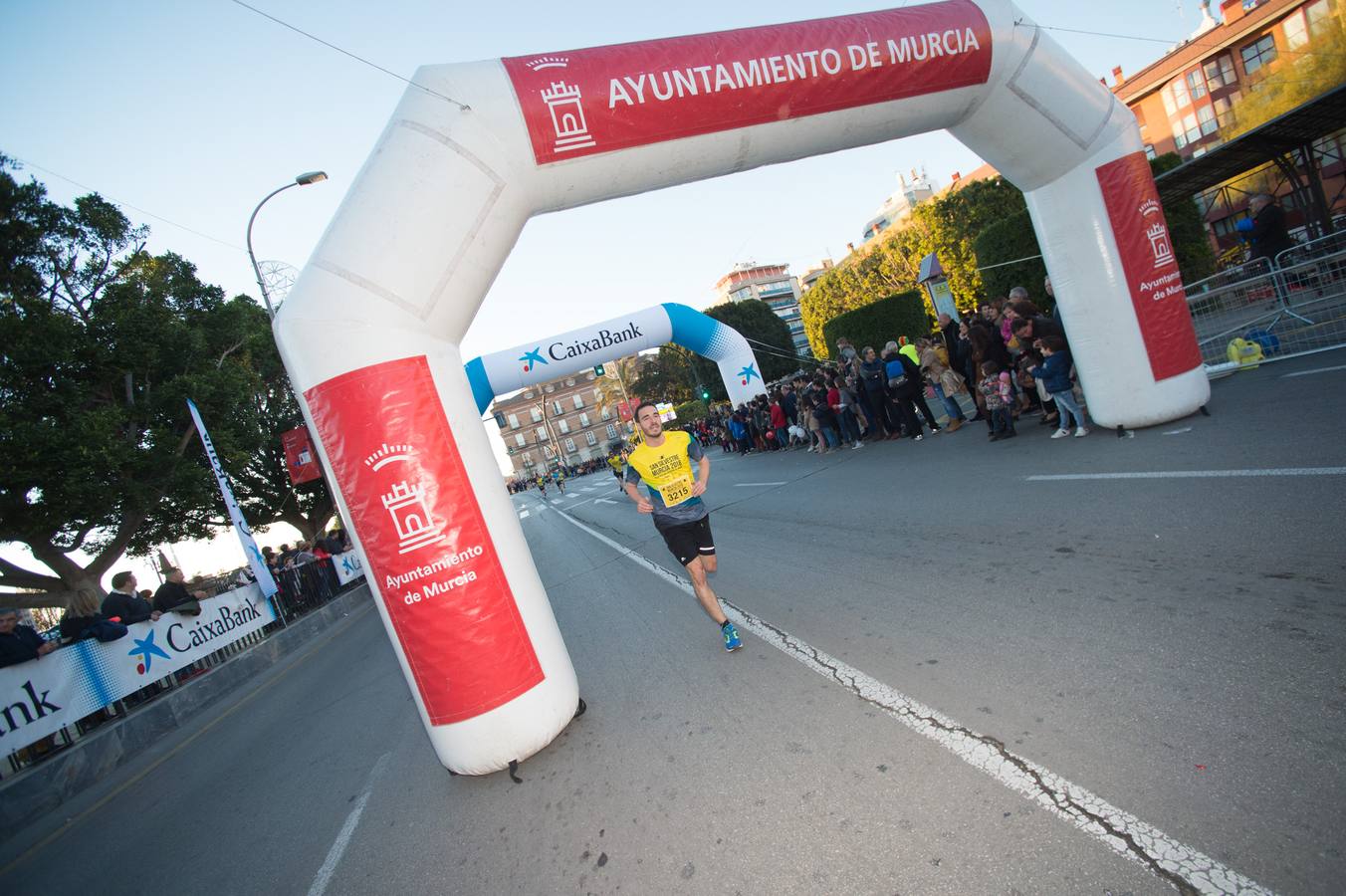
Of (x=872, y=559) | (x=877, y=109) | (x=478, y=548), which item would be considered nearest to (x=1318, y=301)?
(x=877, y=109)

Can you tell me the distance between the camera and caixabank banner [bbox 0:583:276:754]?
263 inches

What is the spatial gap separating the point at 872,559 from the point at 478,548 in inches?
142

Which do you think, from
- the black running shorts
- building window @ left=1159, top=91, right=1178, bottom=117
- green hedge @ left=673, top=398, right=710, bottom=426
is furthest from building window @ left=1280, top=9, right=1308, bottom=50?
the black running shorts

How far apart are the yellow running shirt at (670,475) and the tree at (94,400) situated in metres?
13.5

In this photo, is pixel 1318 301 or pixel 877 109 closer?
pixel 877 109

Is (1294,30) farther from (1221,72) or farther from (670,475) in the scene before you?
(670,475)

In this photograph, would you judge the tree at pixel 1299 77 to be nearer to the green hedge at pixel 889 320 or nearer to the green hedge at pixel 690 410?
the green hedge at pixel 889 320

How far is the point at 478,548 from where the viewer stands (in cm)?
381

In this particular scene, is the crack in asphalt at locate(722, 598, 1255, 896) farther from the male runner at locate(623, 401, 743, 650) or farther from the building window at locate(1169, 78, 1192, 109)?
the building window at locate(1169, 78, 1192, 109)

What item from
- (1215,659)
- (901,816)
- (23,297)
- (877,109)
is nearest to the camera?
(901,816)

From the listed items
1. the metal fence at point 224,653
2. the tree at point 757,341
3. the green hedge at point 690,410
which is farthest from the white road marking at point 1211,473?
the green hedge at point 690,410

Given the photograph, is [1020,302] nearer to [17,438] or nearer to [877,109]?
[877,109]

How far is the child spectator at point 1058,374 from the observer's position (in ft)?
24.6

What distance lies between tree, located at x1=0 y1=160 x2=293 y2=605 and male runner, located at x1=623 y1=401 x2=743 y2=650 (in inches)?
531
